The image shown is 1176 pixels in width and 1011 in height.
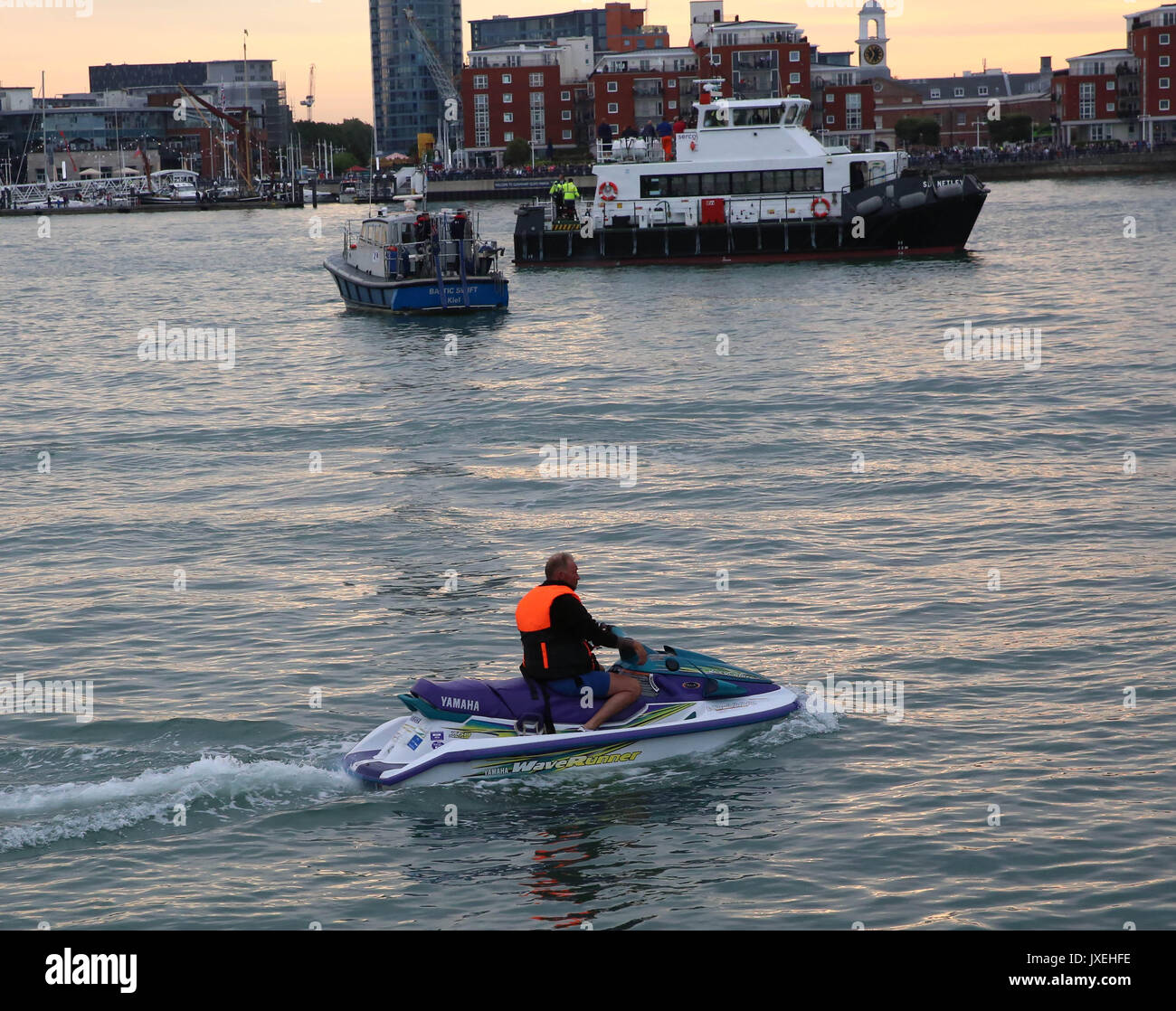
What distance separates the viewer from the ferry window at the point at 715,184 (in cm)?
5056

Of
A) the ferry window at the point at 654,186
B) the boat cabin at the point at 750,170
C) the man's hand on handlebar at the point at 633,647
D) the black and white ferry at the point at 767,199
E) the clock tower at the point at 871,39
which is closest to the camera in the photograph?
the man's hand on handlebar at the point at 633,647

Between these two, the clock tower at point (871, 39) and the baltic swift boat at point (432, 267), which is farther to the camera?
the clock tower at point (871, 39)

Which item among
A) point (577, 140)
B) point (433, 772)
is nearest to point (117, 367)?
point (433, 772)

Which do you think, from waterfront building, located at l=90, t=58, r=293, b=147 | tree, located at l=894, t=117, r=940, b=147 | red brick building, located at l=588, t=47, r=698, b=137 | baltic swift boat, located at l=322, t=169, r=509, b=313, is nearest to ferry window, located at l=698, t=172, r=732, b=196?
baltic swift boat, located at l=322, t=169, r=509, b=313

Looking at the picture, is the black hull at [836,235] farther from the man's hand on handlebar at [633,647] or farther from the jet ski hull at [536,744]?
the man's hand on handlebar at [633,647]

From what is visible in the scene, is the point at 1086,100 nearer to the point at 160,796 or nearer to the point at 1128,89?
the point at 1128,89

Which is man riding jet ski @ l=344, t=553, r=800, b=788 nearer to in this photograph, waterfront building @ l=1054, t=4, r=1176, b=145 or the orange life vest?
the orange life vest

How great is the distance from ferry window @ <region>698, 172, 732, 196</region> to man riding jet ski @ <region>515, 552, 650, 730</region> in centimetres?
4276

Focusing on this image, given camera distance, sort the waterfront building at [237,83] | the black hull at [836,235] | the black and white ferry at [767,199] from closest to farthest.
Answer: the black hull at [836,235] → the black and white ferry at [767,199] → the waterfront building at [237,83]

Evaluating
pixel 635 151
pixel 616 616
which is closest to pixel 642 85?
pixel 635 151

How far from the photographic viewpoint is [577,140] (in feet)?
426

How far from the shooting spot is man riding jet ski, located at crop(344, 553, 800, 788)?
973 cm

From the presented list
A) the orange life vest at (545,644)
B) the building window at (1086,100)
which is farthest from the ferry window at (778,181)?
the building window at (1086,100)

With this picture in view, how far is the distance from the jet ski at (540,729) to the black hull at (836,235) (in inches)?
1626
